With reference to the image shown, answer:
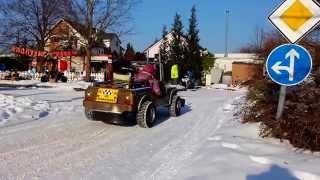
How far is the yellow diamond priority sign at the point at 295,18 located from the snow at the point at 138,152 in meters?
1.95

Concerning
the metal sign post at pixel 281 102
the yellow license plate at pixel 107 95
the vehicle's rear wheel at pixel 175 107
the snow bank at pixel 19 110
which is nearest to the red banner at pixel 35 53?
the snow bank at pixel 19 110

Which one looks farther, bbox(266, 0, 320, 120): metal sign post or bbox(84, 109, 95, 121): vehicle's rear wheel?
bbox(84, 109, 95, 121): vehicle's rear wheel

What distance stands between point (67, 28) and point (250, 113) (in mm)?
37517

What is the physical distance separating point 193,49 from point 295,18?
43.2 meters

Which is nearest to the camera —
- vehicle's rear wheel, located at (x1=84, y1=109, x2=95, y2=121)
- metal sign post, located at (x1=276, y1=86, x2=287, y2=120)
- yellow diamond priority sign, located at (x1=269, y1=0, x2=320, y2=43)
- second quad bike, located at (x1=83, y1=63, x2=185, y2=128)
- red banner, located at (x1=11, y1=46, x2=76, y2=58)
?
yellow diamond priority sign, located at (x1=269, y1=0, x2=320, y2=43)

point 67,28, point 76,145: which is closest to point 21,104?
point 76,145

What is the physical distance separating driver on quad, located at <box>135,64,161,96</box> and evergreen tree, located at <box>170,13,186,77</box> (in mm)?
33439

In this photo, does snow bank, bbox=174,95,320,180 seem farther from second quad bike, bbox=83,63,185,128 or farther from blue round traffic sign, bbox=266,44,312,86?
second quad bike, bbox=83,63,185,128

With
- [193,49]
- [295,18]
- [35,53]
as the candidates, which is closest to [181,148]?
[295,18]

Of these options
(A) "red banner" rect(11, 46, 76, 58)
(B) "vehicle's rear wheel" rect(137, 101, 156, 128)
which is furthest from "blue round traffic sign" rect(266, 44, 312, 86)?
(A) "red banner" rect(11, 46, 76, 58)

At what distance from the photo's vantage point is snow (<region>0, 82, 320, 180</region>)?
21.7 ft

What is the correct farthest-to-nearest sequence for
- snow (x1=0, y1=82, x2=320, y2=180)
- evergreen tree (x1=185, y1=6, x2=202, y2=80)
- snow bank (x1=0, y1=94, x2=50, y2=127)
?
evergreen tree (x1=185, y1=6, x2=202, y2=80)
snow bank (x1=0, y1=94, x2=50, y2=127)
snow (x1=0, y1=82, x2=320, y2=180)

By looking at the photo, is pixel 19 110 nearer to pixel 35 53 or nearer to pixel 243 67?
pixel 35 53

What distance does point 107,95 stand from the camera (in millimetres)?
11578
